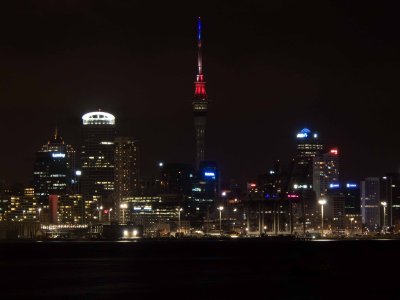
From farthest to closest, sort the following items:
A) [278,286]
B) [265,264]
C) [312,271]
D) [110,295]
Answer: [265,264] < [312,271] < [278,286] < [110,295]

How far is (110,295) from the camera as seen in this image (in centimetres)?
9131

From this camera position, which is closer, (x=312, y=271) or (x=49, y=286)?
(x=49, y=286)

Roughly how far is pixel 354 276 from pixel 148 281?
23797 millimetres

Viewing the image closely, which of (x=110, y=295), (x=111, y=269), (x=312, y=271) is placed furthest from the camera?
(x=111, y=269)

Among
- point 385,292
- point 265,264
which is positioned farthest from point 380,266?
point 385,292

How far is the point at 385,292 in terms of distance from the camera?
306ft

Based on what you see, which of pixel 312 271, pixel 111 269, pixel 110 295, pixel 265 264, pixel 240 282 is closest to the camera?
pixel 110 295

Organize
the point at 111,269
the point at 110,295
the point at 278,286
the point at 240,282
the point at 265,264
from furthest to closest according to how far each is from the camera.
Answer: the point at 265,264 → the point at 111,269 → the point at 240,282 → the point at 278,286 → the point at 110,295

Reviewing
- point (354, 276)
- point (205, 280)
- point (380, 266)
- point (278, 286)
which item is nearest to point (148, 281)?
point (205, 280)

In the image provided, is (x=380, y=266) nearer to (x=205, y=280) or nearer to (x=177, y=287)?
(x=205, y=280)

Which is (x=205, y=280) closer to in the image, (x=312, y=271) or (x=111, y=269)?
(x=312, y=271)

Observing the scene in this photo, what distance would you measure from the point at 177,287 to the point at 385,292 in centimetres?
2111

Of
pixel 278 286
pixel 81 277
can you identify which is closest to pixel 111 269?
pixel 81 277

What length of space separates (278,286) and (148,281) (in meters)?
16.8
